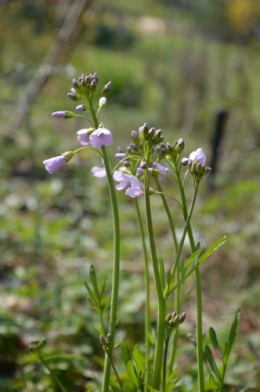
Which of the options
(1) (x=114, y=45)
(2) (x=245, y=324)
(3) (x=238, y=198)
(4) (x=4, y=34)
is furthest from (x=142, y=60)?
(2) (x=245, y=324)

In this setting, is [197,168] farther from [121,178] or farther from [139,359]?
[139,359]

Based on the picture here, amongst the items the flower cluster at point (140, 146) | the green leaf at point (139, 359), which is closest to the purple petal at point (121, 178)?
the flower cluster at point (140, 146)

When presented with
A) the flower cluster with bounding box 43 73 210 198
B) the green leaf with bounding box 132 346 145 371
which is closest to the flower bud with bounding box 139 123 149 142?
the flower cluster with bounding box 43 73 210 198

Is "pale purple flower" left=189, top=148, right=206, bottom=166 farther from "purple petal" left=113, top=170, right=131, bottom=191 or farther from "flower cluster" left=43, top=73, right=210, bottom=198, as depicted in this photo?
"purple petal" left=113, top=170, right=131, bottom=191

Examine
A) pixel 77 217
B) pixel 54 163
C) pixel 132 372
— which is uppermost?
pixel 77 217

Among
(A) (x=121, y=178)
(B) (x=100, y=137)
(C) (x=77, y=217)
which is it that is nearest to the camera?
(B) (x=100, y=137)

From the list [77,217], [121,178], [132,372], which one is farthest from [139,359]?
[77,217]

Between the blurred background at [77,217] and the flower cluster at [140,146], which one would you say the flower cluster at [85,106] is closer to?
the flower cluster at [140,146]

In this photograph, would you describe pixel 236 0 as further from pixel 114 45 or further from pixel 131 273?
pixel 131 273
